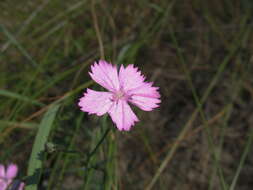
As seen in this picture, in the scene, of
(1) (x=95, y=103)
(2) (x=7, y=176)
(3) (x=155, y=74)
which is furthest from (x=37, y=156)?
(3) (x=155, y=74)

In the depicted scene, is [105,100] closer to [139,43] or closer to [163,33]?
[139,43]

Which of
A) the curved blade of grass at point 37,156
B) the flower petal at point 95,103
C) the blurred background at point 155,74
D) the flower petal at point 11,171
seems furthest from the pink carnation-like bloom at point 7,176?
the flower petal at point 95,103

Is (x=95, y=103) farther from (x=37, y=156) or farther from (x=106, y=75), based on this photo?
(x=37, y=156)

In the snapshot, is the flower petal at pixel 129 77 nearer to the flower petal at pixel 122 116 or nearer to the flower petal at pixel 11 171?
the flower petal at pixel 122 116

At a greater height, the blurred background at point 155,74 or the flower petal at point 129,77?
the blurred background at point 155,74

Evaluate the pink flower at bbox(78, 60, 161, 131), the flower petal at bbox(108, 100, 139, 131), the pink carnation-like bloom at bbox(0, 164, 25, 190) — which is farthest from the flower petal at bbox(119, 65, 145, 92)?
the pink carnation-like bloom at bbox(0, 164, 25, 190)

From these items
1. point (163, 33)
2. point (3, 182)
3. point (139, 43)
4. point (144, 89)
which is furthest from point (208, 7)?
point (3, 182)

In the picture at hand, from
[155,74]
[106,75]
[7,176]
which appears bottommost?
[7,176]

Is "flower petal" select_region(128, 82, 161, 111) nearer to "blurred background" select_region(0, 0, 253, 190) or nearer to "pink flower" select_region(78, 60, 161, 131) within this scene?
"pink flower" select_region(78, 60, 161, 131)
